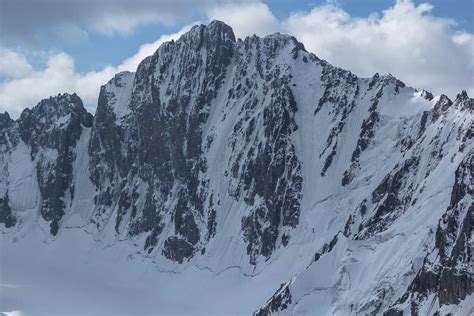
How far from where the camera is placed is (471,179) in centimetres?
14812

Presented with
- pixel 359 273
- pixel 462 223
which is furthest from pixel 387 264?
pixel 462 223

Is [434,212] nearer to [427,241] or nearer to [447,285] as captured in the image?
[427,241]

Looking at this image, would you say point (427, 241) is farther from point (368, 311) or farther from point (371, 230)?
point (371, 230)

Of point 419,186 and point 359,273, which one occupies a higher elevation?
point 419,186

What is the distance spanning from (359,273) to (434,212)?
19396 millimetres

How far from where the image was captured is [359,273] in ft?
576

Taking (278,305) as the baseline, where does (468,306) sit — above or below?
below

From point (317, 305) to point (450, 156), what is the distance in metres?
41.3

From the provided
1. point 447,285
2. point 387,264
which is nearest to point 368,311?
point 387,264

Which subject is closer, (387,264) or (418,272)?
(418,272)

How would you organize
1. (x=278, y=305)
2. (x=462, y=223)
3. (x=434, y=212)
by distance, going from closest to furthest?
(x=462, y=223) → (x=434, y=212) → (x=278, y=305)

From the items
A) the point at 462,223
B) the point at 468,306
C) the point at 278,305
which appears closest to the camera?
the point at 468,306

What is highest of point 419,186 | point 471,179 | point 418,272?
point 419,186

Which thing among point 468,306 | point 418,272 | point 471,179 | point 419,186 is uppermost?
point 419,186
